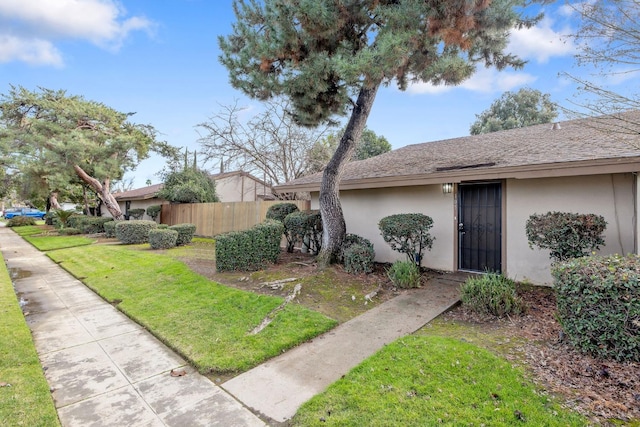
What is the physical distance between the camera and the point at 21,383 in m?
3.12

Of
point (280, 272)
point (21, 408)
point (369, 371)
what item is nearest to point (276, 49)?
point (280, 272)

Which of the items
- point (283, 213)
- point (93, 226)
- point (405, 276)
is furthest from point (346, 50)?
point (93, 226)

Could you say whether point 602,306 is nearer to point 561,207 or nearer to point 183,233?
point 561,207

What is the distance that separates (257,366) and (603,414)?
320 centimetres

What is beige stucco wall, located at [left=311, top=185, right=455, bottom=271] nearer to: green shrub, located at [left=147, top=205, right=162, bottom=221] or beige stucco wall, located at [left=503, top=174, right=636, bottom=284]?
beige stucco wall, located at [left=503, top=174, right=636, bottom=284]

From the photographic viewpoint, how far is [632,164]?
476 cm

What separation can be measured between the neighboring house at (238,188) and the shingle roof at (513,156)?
13151mm

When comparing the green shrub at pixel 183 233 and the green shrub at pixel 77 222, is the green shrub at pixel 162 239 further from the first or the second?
the green shrub at pixel 77 222

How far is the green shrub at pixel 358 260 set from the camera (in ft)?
23.0

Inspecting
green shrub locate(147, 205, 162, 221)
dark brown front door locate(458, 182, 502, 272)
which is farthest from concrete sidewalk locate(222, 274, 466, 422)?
green shrub locate(147, 205, 162, 221)

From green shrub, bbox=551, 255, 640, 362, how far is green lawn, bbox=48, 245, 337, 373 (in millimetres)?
2904

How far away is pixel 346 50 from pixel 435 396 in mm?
5903

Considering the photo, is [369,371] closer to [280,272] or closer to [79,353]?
[79,353]

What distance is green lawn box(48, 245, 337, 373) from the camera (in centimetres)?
388
